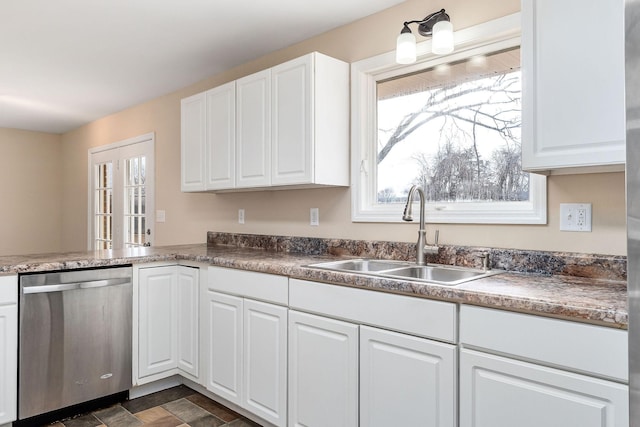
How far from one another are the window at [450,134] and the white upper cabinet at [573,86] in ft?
1.27

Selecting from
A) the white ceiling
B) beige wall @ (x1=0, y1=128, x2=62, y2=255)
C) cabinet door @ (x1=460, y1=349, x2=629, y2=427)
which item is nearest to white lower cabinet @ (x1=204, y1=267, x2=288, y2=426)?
cabinet door @ (x1=460, y1=349, x2=629, y2=427)

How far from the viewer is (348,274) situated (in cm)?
183

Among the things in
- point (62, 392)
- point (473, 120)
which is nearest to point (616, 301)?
point (473, 120)

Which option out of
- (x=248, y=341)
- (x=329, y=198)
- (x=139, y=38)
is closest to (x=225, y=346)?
(x=248, y=341)

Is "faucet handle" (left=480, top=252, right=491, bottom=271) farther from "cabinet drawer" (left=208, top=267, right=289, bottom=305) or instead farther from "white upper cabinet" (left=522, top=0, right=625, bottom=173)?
"cabinet drawer" (left=208, top=267, right=289, bottom=305)

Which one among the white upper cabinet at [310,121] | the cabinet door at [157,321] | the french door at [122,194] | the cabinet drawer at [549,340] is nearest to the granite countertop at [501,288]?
the cabinet drawer at [549,340]

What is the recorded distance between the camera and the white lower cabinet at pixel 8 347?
2.15m

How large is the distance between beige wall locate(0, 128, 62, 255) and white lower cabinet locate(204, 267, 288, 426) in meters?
4.67

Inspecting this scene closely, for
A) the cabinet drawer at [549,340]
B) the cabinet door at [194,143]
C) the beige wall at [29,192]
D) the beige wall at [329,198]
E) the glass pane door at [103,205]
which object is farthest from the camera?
the beige wall at [29,192]

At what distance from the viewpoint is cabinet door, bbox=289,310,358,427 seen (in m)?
1.82

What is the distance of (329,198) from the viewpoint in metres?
2.82

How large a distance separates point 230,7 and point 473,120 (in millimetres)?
1505

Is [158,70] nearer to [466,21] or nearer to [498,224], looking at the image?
[466,21]

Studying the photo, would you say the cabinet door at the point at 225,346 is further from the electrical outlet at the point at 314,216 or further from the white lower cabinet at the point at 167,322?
the electrical outlet at the point at 314,216
